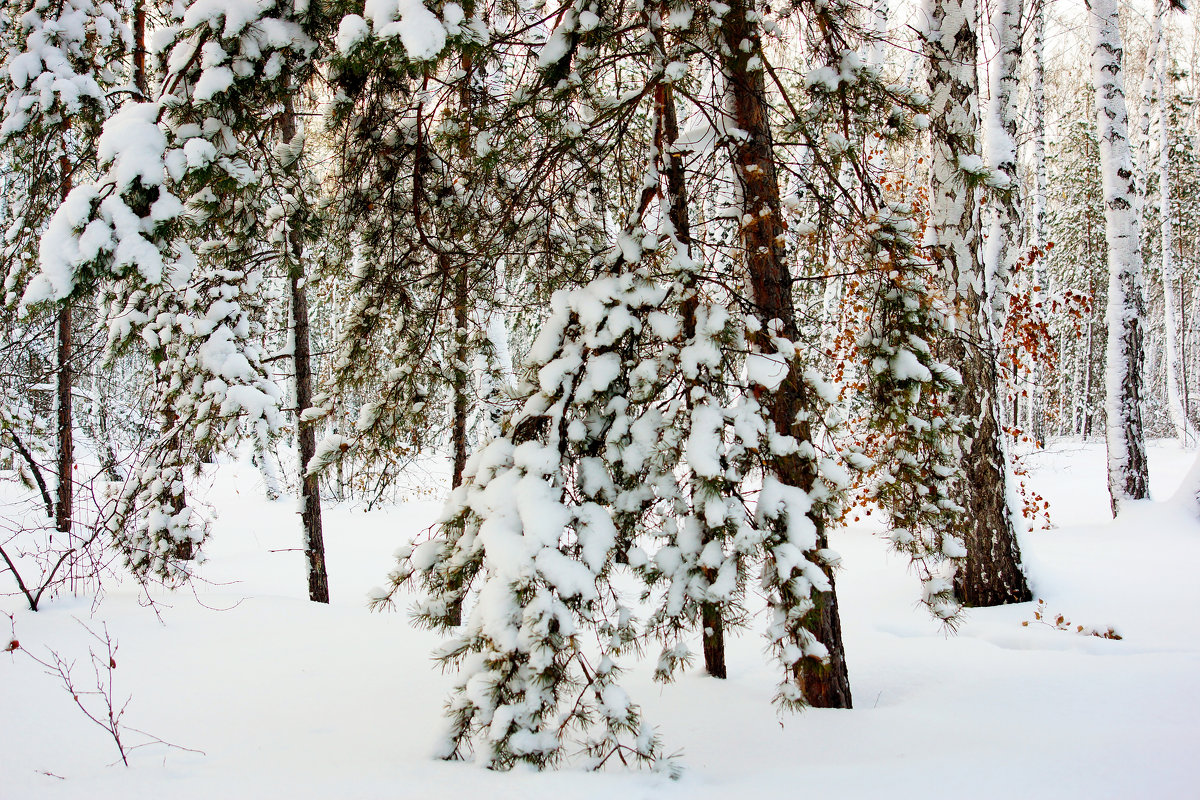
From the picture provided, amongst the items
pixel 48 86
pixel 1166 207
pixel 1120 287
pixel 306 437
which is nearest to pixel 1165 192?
pixel 1166 207

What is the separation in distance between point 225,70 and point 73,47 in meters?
3.04

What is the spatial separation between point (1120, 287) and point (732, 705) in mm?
6983

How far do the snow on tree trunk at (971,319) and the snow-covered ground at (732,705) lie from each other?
317 millimetres

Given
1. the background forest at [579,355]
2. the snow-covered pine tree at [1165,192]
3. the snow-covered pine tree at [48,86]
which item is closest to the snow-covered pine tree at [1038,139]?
the snow-covered pine tree at [1165,192]

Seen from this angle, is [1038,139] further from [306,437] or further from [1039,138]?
[306,437]

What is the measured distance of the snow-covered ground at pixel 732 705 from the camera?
2695mm

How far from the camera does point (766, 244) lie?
11.1ft

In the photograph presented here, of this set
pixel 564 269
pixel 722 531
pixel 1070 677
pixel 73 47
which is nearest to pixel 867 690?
pixel 1070 677

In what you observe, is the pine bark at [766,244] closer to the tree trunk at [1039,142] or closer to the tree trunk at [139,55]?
the tree trunk at [139,55]

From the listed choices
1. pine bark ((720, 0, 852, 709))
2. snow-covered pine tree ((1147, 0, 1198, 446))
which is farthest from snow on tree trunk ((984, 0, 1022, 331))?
snow-covered pine tree ((1147, 0, 1198, 446))

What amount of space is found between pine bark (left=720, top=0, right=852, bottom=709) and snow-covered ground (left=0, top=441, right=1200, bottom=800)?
36 centimetres

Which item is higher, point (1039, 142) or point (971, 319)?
point (1039, 142)

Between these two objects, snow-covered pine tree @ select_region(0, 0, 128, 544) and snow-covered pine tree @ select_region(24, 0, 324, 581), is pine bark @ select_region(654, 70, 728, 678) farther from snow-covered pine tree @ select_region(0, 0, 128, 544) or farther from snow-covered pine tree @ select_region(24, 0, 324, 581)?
snow-covered pine tree @ select_region(0, 0, 128, 544)

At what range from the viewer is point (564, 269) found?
159 inches
